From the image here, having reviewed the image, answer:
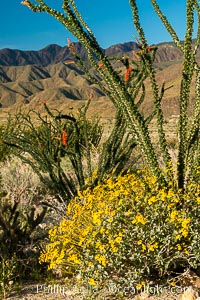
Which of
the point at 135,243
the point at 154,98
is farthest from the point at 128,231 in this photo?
the point at 154,98

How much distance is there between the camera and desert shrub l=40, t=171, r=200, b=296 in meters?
4.16

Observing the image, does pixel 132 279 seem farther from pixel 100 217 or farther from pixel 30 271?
pixel 30 271

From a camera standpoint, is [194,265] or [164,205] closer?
[194,265]

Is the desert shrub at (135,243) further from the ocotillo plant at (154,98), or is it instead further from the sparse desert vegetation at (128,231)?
the ocotillo plant at (154,98)

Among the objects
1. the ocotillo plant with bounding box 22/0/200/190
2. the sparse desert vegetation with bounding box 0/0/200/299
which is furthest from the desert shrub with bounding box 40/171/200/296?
the ocotillo plant with bounding box 22/0/200/190

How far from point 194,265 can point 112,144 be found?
3788mm

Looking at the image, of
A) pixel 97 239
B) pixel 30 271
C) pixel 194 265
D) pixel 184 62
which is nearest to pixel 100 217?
pixel 97 239

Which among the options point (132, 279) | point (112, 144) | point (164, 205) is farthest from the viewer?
point (112, 144)

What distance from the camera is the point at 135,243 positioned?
429 centimetres

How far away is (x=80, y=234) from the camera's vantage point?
4.68 m

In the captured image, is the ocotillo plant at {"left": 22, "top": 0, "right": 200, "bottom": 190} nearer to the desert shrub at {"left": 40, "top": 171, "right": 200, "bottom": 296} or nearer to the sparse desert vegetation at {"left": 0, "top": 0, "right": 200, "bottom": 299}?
the sparse desert vegetation at {"left": 0, "top": 0, "right": 200, "bottom": 299}

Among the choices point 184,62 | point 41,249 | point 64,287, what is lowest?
point 64,287

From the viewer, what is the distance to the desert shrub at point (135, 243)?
13.6 feet

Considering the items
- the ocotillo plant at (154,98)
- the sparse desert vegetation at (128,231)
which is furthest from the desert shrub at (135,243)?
the ocotillo plant at (154,98)
